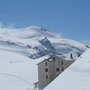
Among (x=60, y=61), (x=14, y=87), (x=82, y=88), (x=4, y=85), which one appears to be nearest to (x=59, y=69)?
(x=60, y=61)

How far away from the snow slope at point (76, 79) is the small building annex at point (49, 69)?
16.8 m

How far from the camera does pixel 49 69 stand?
72.1m

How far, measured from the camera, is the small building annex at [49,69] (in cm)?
7181

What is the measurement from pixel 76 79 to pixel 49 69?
2539cm

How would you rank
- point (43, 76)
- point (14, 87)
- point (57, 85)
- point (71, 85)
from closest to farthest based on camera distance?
point (71, 85) < point (57, 85) < point (43, 76) < point (14, 87)

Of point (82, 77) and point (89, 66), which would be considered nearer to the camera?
point (82, 77)

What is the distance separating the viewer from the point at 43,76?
7231 cm

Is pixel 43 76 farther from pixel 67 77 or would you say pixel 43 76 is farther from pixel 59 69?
pixel 67 77

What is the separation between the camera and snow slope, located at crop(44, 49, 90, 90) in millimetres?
43225

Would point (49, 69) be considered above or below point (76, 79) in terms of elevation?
above

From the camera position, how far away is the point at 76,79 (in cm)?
4712

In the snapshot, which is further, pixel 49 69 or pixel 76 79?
pixel 49 69

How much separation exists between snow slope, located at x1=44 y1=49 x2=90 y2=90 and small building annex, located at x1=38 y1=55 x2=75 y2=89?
1678 centimetres

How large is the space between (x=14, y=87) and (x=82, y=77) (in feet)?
130
